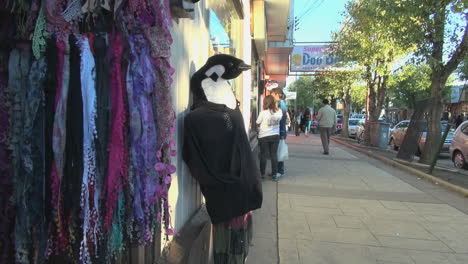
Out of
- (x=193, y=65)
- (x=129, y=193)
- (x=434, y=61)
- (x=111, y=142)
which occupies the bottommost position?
(x=129, y=193)

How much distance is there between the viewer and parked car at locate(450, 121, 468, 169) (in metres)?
9.66

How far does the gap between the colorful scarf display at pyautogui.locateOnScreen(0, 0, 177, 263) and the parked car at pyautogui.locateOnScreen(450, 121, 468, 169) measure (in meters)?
10.9

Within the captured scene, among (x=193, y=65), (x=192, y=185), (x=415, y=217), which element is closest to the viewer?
(x=193, y=65)

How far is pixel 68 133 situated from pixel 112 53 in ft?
1.18

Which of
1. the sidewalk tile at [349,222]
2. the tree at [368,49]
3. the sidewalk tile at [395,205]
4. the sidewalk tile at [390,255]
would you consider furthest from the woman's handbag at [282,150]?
the tree at [368,49]

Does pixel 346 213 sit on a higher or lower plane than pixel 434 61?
lower

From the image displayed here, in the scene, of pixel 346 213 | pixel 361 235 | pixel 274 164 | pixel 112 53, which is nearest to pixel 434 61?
Result: pixel 274 164

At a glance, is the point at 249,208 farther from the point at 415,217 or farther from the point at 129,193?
the point at 415,217

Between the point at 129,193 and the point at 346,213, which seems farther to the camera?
the point at 346,213

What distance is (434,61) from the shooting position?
8.53 meters

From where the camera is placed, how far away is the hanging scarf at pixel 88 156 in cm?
127

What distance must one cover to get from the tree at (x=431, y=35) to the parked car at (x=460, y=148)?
2.77ft

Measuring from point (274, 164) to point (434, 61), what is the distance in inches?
212

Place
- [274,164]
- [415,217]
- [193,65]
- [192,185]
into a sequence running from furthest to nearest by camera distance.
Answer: [274,164] < [415,217] < [192,185] < [193,65]
